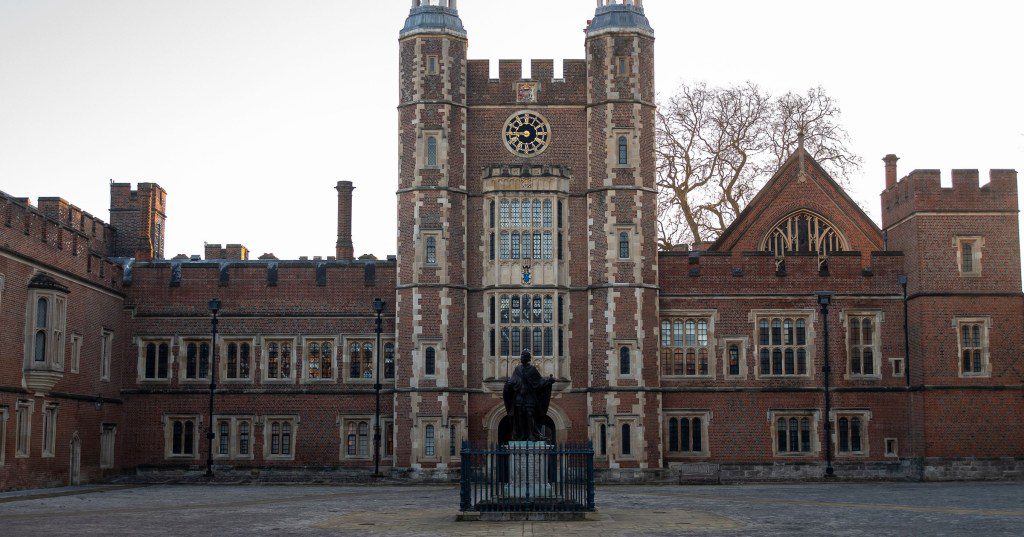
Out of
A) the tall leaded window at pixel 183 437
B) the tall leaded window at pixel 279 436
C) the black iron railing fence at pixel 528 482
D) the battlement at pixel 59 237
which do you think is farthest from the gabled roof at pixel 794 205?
the battlement at pixel 59 237

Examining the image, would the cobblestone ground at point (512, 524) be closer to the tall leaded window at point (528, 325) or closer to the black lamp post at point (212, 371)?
the black lamp post at point (212, 371)

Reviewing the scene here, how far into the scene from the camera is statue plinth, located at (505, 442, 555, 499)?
71.6 ft

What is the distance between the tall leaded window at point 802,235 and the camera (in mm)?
42156

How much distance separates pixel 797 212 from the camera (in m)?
42.2

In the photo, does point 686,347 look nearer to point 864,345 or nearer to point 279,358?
point 864,345

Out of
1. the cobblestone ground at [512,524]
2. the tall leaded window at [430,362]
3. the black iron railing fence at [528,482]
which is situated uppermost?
the tall leaded window at [430,362]

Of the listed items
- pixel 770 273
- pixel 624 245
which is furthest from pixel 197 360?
pixel 770 273

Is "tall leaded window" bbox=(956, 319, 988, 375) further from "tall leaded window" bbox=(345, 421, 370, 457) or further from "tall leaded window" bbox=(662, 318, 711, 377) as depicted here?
"tall leaded window" bbox=(345, 421, 370, 457)

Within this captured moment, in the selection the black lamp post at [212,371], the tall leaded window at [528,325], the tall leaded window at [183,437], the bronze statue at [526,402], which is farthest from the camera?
the tall leaded window at [183,437]

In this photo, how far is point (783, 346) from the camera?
38875 mm

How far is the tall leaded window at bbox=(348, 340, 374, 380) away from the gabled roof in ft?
43.8

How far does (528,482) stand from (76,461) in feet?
62.3

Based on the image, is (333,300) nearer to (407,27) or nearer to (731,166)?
(407,27)

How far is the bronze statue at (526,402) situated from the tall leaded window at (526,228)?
49.6 feet
